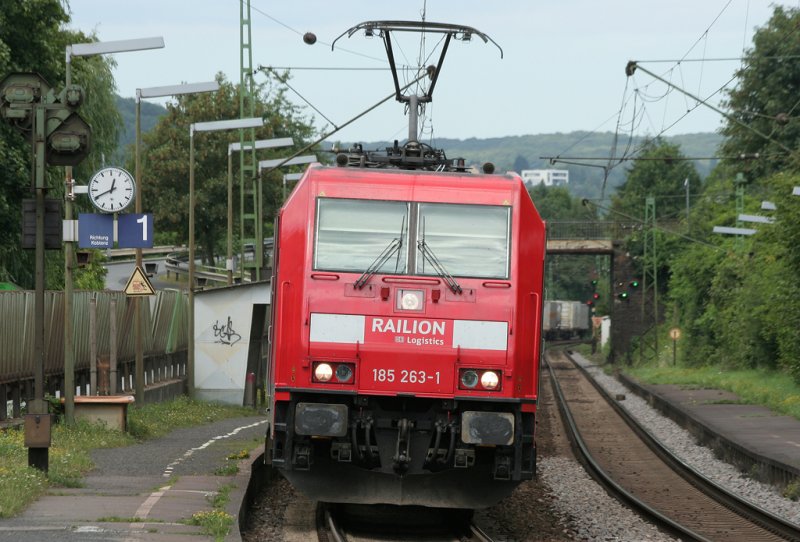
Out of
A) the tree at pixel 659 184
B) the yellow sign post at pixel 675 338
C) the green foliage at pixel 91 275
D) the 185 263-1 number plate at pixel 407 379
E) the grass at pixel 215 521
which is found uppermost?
the tree at pixel 659 184

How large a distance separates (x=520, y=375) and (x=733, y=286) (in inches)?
1622

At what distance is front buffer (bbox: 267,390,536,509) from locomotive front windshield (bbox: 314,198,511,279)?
1.25m

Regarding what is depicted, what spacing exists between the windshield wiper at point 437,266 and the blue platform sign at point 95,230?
28.0 ft

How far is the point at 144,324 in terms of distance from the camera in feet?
111

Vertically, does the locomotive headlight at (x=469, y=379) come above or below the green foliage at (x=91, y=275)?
above

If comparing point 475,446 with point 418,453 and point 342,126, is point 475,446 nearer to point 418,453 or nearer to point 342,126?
point 418,453

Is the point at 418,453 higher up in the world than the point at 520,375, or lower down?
lower down

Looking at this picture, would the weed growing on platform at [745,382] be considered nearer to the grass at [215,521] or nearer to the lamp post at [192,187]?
the lamp post at [192,187]

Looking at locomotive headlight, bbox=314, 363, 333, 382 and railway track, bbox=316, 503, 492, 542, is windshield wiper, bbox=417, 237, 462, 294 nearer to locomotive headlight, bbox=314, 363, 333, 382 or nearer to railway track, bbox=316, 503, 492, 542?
locomotive headlight, bbox=314, 363, 333, 382

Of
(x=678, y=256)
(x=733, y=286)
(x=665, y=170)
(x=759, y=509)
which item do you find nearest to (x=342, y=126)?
(x=759, y=509)

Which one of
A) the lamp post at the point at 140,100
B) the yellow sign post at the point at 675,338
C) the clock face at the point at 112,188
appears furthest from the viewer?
the yellow sign post at the point at 675,338

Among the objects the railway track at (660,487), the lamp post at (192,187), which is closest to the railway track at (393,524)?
the railway track at (660,487)

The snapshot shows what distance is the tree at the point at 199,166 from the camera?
210ft

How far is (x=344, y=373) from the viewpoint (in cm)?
1243
